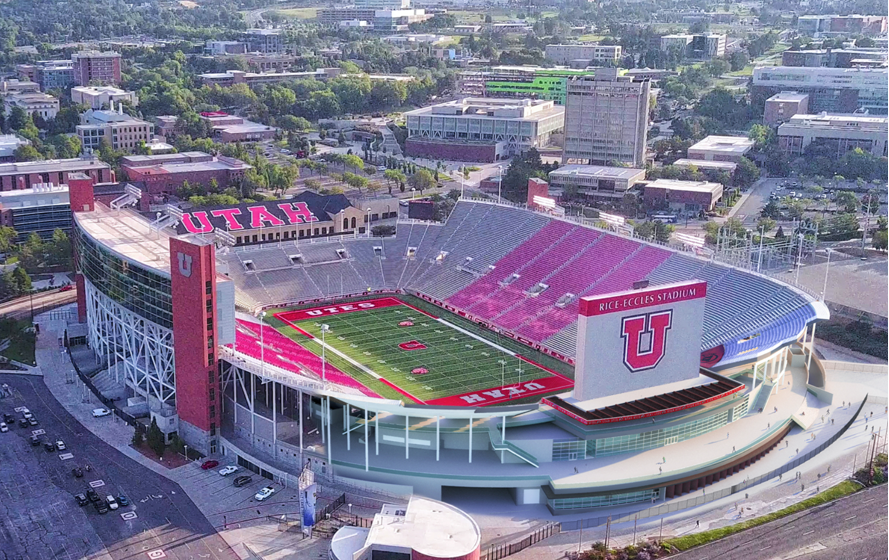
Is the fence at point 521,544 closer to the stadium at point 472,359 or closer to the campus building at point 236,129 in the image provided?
the stadium at point 472,359

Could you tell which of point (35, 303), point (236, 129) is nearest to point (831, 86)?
point (236, 129)

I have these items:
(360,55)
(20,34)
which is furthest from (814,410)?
(20,34)

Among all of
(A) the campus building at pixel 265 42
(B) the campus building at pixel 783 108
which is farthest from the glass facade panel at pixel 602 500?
(A) the campus building at pixel 265 42

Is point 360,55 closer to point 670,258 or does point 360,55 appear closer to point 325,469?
point 670,258

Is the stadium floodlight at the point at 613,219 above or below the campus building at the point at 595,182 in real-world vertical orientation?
above

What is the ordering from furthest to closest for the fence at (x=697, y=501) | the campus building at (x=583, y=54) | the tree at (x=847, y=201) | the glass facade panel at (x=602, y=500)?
the campus building at (x=583, y=54) → the tree at (x=847, y=201) → the glass facade panel at (x=602, y=500) → the fence at (x=697, y=501)

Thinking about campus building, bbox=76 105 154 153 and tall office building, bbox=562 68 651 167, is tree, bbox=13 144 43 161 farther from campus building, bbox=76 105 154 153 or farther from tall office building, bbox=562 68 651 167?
tall office building, bbox=562 68 651 167

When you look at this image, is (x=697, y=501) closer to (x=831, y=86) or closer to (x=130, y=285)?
(x=130, y=285)
